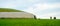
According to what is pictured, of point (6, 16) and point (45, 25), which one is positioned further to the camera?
point (6, 16)

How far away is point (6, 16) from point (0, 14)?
6.58 feet

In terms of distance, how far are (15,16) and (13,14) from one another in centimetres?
85

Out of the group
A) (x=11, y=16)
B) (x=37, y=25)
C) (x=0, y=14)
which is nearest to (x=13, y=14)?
(x=11, y=16)

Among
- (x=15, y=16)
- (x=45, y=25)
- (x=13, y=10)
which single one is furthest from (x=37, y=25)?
(x=13, y=10)

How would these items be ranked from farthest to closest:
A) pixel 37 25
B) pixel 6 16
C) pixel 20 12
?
pixel 20 12
pixel 6 16
pixel 37 25

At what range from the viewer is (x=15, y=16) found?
40.9m

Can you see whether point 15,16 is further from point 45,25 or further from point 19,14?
point 45,25

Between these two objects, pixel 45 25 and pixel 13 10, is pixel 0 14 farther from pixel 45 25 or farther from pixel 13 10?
pixel 45 25

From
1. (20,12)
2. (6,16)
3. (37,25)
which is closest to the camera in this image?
(37,25)

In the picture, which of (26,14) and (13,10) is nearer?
(26,14)

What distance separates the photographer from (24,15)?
42281mm

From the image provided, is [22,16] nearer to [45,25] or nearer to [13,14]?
[13,14]

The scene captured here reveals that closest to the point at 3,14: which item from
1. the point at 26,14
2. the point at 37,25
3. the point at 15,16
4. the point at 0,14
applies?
the point at 0,14

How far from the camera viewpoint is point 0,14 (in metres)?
41.6
